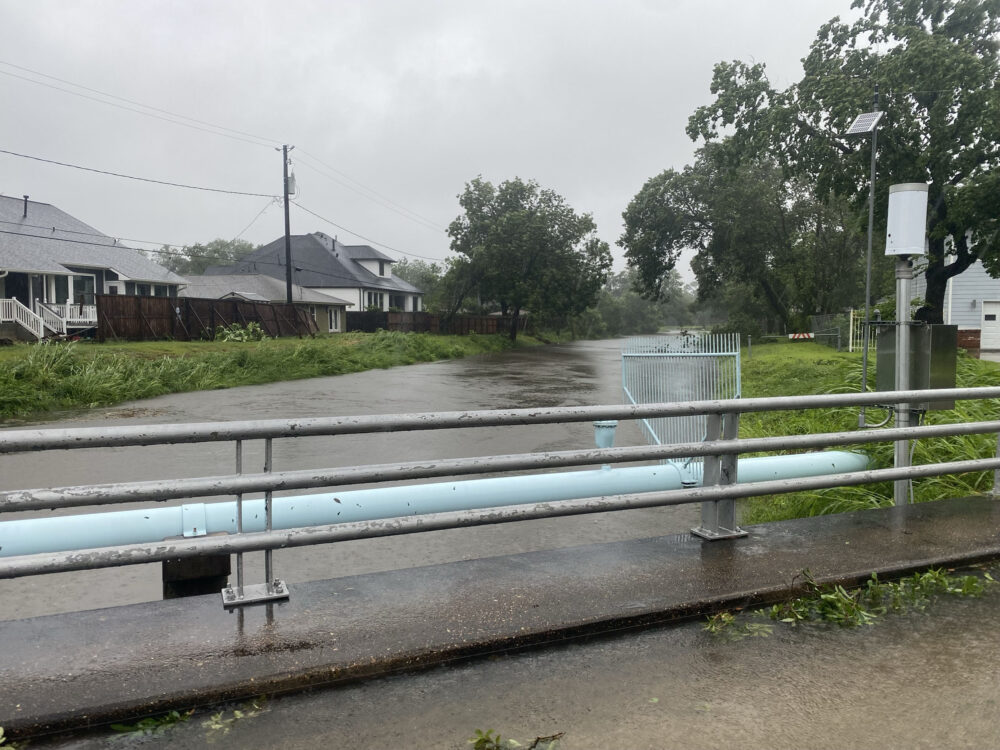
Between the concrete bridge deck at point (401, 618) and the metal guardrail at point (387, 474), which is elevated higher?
the metal guardrail at point (387, 474)

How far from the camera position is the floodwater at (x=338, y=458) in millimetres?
5652

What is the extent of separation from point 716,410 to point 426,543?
302 centimetres

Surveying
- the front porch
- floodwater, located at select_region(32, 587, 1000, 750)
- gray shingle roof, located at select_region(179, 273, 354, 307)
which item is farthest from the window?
floodwater, located at select_region(32, 587, 1000, 750)

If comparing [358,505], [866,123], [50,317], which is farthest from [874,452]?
[50,317]

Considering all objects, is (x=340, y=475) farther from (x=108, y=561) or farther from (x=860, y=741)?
(x=860, y=741)

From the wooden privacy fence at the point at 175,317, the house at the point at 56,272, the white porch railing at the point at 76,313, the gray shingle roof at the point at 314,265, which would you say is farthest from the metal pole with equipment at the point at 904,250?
the gray shingle roof at the point at 314,265

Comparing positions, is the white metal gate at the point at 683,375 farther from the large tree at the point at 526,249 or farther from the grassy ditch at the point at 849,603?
the large tree at the point at 526,249

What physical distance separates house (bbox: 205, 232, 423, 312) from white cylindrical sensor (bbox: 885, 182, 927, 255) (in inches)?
2392

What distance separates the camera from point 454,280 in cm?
6322

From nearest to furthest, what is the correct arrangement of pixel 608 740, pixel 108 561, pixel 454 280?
A: pixel 608 740, pixel 108 561, pixel 454 280

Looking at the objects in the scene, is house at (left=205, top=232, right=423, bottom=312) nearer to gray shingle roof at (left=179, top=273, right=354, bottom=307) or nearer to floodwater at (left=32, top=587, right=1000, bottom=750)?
gray shingle roof at (left=179, top=273, right=354, bottom=307)

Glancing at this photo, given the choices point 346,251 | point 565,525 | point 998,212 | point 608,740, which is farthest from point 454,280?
point 608,740

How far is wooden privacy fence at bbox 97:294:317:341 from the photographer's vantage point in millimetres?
30938

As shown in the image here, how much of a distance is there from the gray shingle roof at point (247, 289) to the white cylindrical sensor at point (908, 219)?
2070 inches
